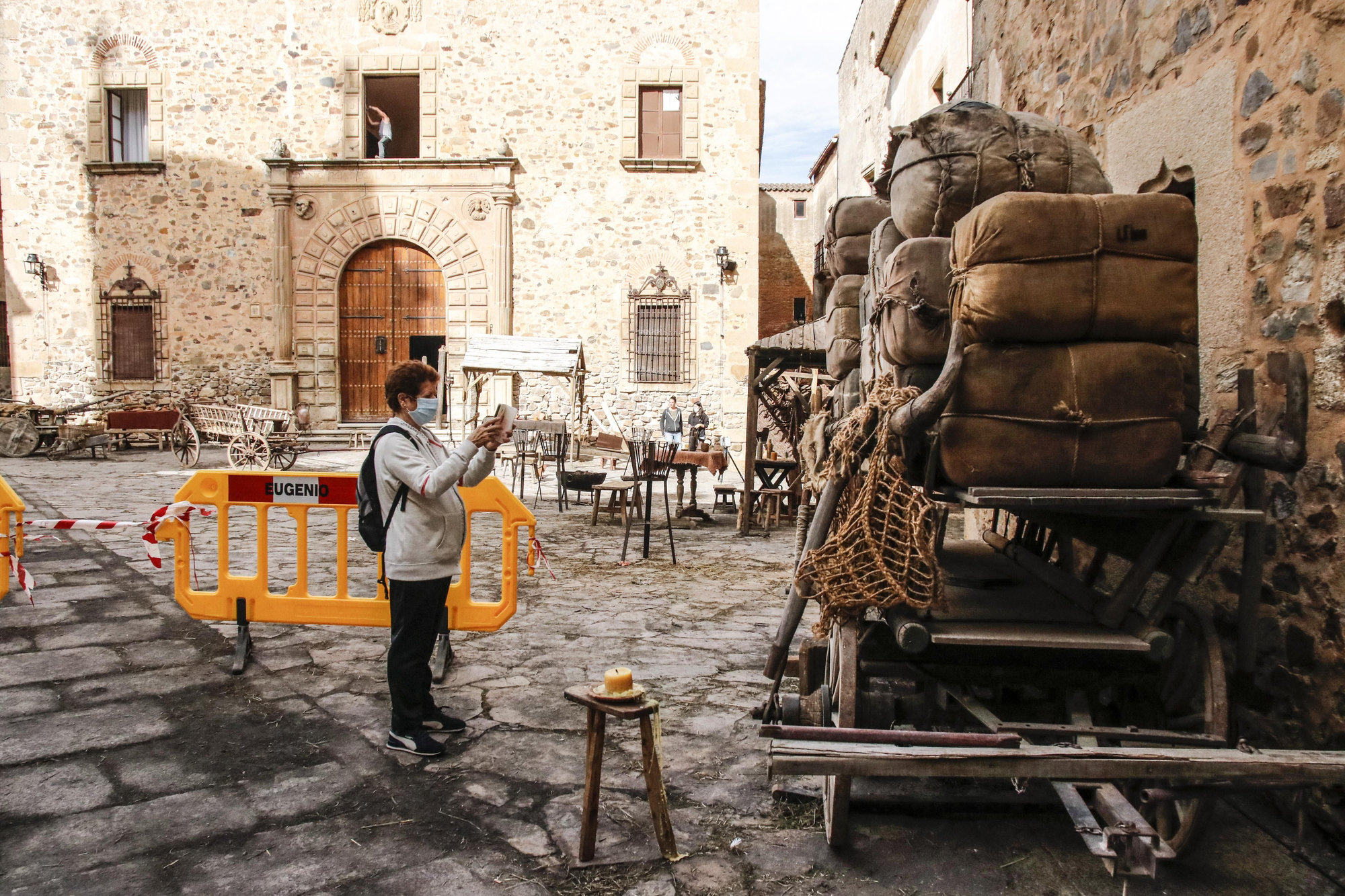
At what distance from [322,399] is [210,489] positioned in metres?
14.5

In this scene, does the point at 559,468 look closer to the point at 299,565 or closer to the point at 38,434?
the point at 299,565

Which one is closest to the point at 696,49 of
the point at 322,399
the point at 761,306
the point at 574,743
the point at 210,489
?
the point at 322,399

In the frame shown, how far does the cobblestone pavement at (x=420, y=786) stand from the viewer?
261 centimetres

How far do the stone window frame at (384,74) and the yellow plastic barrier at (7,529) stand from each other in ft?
48.8

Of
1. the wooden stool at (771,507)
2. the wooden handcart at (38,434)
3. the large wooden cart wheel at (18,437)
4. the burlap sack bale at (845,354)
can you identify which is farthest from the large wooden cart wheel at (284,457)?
the burlap sack bale at (845,354)

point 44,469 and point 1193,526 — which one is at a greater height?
point 1193,526

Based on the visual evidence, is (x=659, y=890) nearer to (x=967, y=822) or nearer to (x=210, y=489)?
(x=967, y=822)

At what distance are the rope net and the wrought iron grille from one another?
1559 centimetres

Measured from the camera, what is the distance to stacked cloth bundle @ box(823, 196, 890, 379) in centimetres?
498

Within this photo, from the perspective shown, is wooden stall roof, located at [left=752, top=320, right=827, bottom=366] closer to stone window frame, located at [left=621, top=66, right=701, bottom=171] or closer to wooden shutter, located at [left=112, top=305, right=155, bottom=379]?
stone window frame, located at [left=621, top=66, right=701, bottom=171]

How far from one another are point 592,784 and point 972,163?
2523 mm

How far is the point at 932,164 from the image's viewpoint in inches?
127

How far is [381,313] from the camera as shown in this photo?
60.3 feet

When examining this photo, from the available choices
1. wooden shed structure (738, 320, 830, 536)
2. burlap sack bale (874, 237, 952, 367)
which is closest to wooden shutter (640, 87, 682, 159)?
wooden shed structure (738, 320, 830, 536)
